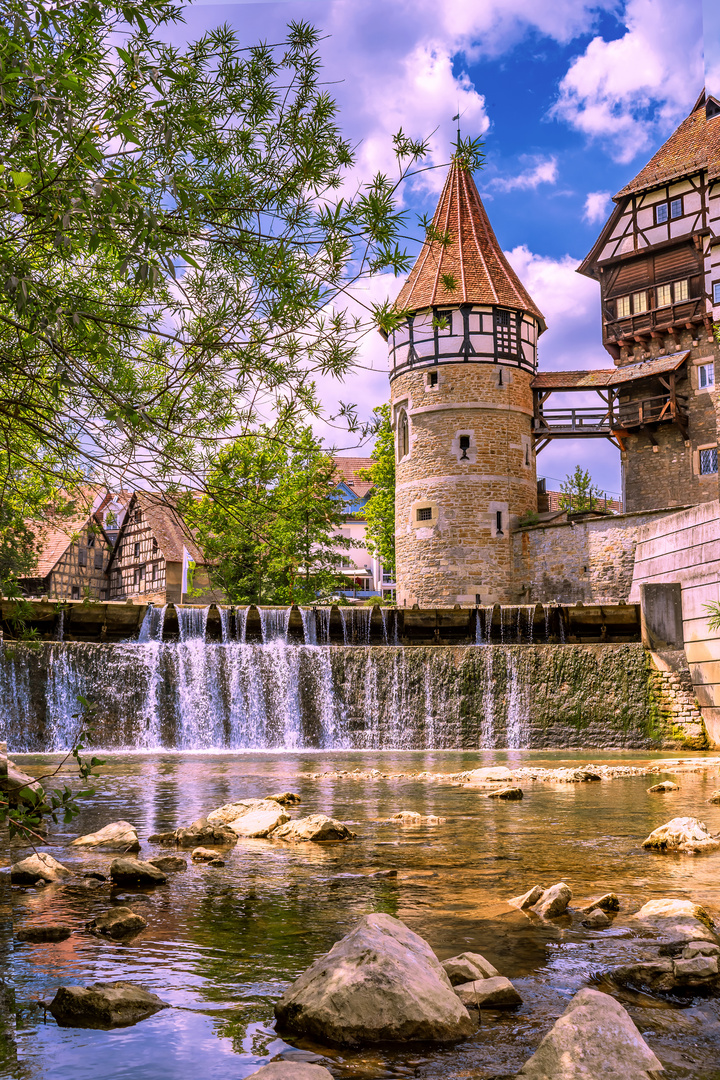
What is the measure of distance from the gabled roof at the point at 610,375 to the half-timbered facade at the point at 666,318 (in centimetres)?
5

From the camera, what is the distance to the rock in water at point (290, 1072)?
2.17 m

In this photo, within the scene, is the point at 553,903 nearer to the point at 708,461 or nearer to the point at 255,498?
the point at 255,498

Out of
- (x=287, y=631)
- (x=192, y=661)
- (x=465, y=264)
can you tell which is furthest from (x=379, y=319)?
(x=465, y=264)

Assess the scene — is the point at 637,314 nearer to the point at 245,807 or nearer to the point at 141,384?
the point at 245,807

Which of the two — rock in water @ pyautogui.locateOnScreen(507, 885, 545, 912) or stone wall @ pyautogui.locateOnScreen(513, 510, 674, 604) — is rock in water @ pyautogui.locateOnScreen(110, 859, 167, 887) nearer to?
rock in water @ pyautogui.locateOnScreen(507, 885, 545, 912)

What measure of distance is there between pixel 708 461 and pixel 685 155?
32.3ft

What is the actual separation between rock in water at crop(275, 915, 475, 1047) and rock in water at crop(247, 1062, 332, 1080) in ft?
1.50

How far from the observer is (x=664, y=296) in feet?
94.5

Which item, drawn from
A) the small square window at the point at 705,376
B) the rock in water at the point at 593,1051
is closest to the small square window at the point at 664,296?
the small square window at the point at 705,376

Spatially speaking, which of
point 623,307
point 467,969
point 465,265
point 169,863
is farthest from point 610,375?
point 467,969

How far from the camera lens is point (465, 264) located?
3078 cm

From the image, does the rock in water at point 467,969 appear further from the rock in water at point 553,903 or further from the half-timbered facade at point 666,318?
the half-timbered facade at point 666,318

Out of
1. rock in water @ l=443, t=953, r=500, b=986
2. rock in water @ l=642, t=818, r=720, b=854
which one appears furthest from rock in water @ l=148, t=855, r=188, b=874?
rock in water @ l=642, t=818, r=720, b=854

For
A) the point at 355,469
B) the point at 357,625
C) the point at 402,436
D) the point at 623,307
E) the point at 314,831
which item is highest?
the point at 623,307
